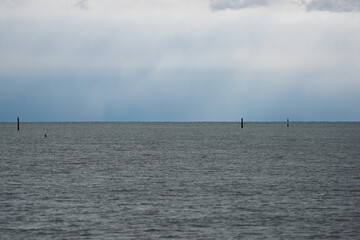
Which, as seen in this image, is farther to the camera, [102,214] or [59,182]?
[59,182]

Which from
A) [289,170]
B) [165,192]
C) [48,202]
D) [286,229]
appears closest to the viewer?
[286,229]

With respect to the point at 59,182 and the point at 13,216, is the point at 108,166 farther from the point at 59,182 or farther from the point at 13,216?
the point at 13,216

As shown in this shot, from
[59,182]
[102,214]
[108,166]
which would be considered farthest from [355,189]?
[108,166]

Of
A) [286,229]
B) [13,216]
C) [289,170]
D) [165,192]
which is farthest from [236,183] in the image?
[13,216]

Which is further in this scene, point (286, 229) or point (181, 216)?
point (181, 216)

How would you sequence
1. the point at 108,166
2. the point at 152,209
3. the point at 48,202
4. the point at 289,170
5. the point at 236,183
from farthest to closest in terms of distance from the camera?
the point at 108,166 < the point at 289,170 < the point at 236,183 < the point at 48,202 < the point at 152,209

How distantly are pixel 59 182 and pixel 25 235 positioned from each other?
51.6 feet

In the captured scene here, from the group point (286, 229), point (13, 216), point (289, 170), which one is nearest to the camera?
point (286, 229)

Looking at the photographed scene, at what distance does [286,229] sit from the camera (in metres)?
21.7

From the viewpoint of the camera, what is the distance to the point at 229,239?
2016cm

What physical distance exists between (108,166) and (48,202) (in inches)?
832

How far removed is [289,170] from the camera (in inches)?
1790

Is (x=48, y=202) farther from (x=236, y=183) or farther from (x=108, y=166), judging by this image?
(x=108, y=166)

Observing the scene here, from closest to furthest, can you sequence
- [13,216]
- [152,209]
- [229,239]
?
[229,239], [13,216], [152,209]
